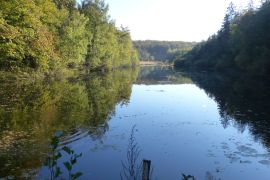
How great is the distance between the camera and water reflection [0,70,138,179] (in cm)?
1364

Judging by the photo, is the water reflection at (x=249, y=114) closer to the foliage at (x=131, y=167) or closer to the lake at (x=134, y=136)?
the lake at (x=134, y=136)

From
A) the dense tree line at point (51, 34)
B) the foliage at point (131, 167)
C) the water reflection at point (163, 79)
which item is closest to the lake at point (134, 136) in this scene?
the foliage at point (131, 167)

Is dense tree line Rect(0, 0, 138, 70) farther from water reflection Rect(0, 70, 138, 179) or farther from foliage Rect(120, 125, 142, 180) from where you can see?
foliage Rect(120, 125, 142, 180)

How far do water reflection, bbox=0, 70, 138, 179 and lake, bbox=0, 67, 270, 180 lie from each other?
34 millimetres

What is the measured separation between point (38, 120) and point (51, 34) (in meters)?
32.9

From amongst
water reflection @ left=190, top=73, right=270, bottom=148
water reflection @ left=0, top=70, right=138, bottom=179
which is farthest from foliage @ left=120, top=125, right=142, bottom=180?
water reflection @ left=190, top=73, right=270, bottom=148

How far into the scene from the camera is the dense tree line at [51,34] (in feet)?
133

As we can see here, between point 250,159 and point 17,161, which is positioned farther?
point 250,159

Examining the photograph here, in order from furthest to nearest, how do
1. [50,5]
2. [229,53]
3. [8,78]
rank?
1. [229,53]
2. [50,5]
3. [8,78]

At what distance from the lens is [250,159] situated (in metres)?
15.2

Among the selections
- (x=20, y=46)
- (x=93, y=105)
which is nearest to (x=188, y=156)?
(x=93, y=105)

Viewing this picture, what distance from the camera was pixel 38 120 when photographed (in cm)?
2100

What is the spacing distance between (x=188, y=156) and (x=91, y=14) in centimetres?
6971

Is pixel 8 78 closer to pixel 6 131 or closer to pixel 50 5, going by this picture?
pixel 50 5
